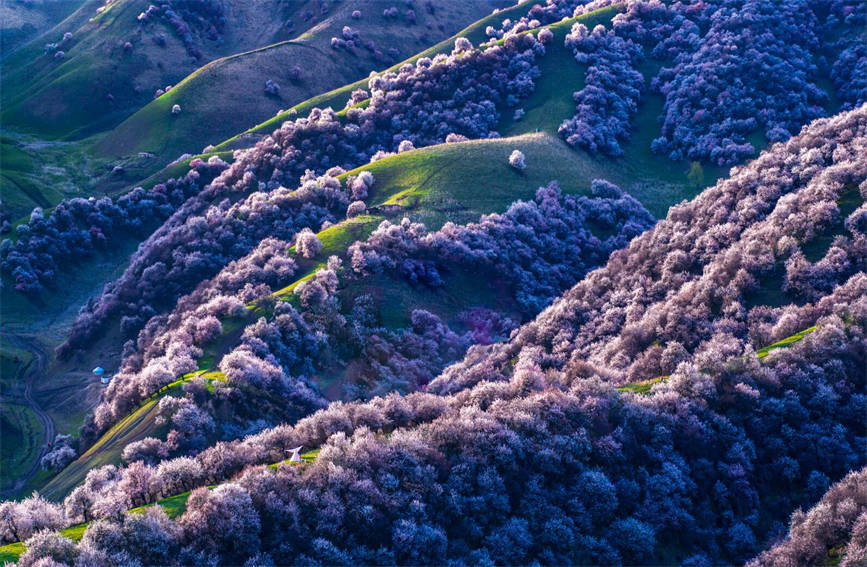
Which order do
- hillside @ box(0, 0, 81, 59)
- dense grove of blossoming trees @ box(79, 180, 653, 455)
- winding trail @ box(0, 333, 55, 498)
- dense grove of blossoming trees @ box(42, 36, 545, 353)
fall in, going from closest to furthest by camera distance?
dense grove of blossoming trees @ box(79, 180, 653, 455)
winding trail @ box(0, 333, 55, 498)
dense grove of blossoming trees @ box(42, 36, 545, 353)
hillside @ box(0, 0, 81, 59)

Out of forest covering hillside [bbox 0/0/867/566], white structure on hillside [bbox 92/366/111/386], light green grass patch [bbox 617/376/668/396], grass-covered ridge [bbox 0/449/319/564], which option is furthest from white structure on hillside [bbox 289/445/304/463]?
white structure on hillside [bbox 92/366/111/386]

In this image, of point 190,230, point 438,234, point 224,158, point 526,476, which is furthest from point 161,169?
Answer: point 526,476

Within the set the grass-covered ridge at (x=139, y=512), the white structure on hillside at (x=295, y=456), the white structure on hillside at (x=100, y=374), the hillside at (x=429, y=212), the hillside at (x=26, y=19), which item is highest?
the hillside at (x=26, y=19)

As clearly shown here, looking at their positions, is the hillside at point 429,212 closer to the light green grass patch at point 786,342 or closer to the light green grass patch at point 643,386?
the light green grass patch at point 643,386

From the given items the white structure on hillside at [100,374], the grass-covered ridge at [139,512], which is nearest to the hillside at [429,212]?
the grass-covered ridge at [139,512]

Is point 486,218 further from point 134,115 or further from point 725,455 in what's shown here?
point 134,115

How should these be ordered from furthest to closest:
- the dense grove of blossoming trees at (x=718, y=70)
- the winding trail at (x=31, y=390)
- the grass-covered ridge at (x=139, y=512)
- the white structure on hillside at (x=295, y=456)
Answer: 1. the dense grove of blossoming trees at (x=718, y=70)
2. the winding trail at (x=31, y=390)
3. the white structure on hillside at (x=295, y=456)
4. the grass-covered ridge at (x=139, y=512)

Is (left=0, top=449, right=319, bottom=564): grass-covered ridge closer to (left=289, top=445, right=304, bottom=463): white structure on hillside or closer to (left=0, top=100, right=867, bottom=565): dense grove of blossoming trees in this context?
(left=289, top=445, right=304, bottom=463): white structure on hillside
